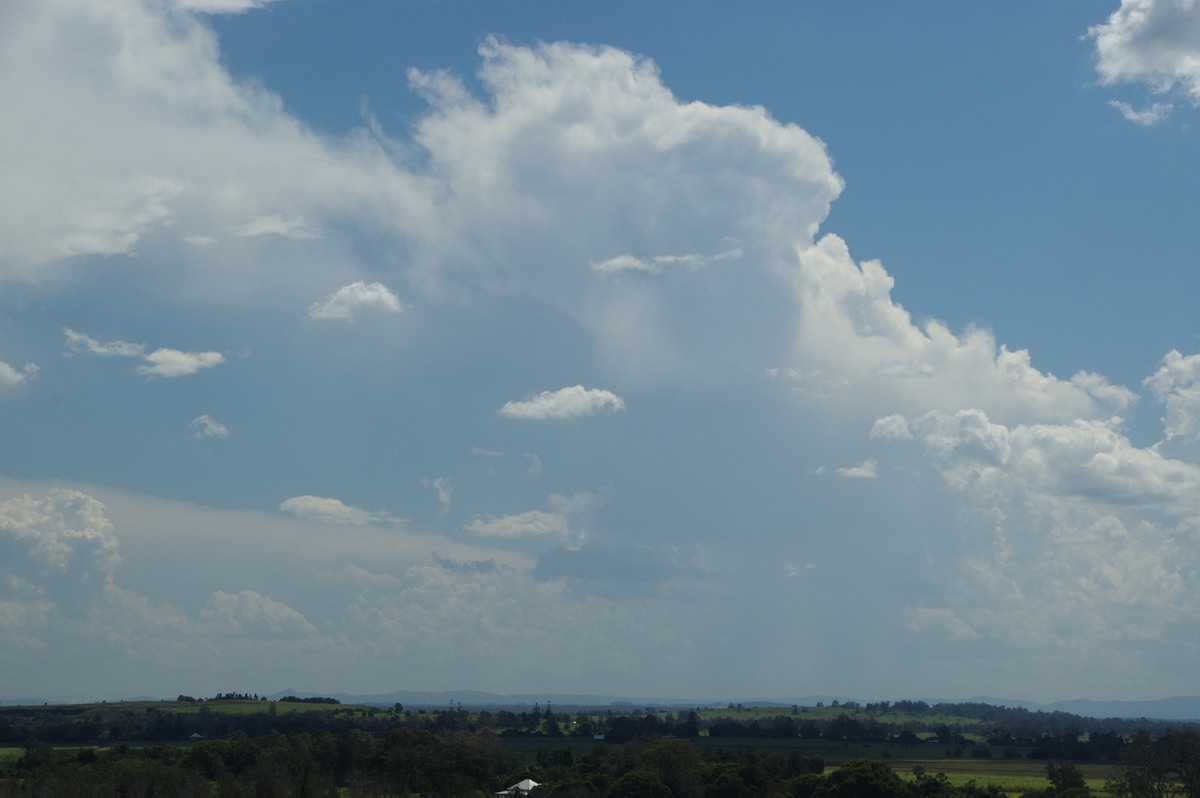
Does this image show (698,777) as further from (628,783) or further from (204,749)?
(204,749)

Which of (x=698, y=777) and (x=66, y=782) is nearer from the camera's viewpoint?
(x=66, y=782)

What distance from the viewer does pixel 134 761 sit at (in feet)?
443

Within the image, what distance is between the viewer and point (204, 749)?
148m

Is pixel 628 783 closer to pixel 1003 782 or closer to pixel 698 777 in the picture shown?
pixel 698 777

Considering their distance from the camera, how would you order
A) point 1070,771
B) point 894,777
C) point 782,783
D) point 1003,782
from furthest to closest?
point 1003,782, point 1070,771, point 782,783, point 894,777

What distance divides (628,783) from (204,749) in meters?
66.6

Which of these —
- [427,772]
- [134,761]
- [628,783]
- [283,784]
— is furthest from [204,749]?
[628,783]

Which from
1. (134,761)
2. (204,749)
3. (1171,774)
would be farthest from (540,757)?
(1171,774)

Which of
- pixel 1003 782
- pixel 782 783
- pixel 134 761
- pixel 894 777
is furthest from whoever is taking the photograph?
pixel 1003 782

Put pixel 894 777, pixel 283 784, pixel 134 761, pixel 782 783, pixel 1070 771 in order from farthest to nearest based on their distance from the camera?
pixel 1070 771
pixel 134 761
pixel 782 783
pixel 894 777
pixel 283 784

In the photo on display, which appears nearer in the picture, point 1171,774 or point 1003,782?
point 1171,774

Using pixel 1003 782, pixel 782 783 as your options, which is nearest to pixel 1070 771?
pixel 1003 782

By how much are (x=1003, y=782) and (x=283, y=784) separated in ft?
350

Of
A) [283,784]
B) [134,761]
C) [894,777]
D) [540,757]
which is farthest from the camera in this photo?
[540,757]
